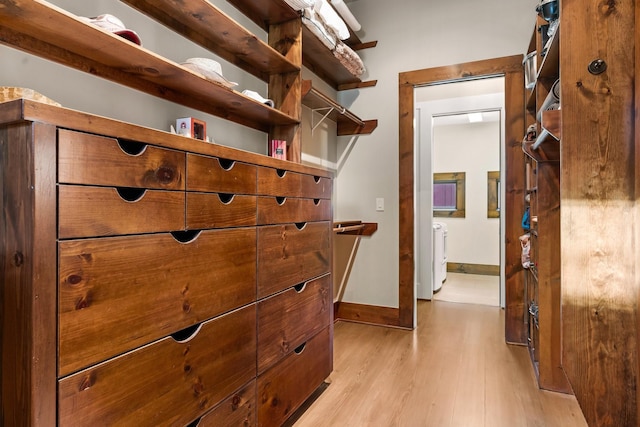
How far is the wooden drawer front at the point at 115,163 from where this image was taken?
30.0 inches

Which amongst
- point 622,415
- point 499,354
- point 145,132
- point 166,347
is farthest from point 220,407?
point 499,354

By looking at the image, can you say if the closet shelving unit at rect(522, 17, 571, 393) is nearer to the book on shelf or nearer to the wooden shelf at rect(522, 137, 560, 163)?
the wooden shelf at rect(522, 137, 560, 163)

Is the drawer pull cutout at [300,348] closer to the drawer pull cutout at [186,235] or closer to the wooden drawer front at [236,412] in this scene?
the wooden drawer front at [236,412]

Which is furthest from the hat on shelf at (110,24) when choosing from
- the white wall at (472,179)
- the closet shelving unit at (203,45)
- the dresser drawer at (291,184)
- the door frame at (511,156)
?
the white wall at (472,179)

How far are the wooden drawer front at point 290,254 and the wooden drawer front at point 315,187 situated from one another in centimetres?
15

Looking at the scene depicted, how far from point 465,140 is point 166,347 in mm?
5767

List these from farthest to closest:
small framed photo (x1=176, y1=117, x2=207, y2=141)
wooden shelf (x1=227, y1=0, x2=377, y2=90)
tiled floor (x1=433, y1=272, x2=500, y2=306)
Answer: tiled floor (x1=433, y1=272, x2=500, y2=306)
wooden shelf (x1=227, y1=0, x2=377, y2=90)
small framed photo (x1=176, y1=117, x2=207, y2=141)

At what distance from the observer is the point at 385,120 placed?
315 cm

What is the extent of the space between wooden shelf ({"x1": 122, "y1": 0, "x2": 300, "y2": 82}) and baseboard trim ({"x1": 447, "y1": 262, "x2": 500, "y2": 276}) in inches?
188

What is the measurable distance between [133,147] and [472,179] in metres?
5.67

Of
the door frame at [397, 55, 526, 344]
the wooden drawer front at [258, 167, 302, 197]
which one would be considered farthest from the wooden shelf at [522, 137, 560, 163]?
the wooden drawer front at [258, 167, 302, 197]

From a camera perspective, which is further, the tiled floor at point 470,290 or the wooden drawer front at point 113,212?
Answer: the tiled floor at point 470,290

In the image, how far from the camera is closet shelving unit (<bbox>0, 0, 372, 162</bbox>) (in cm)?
104

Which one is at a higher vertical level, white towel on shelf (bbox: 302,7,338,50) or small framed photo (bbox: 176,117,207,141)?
white towel on shelf (bbox: 302,7,338,50)
